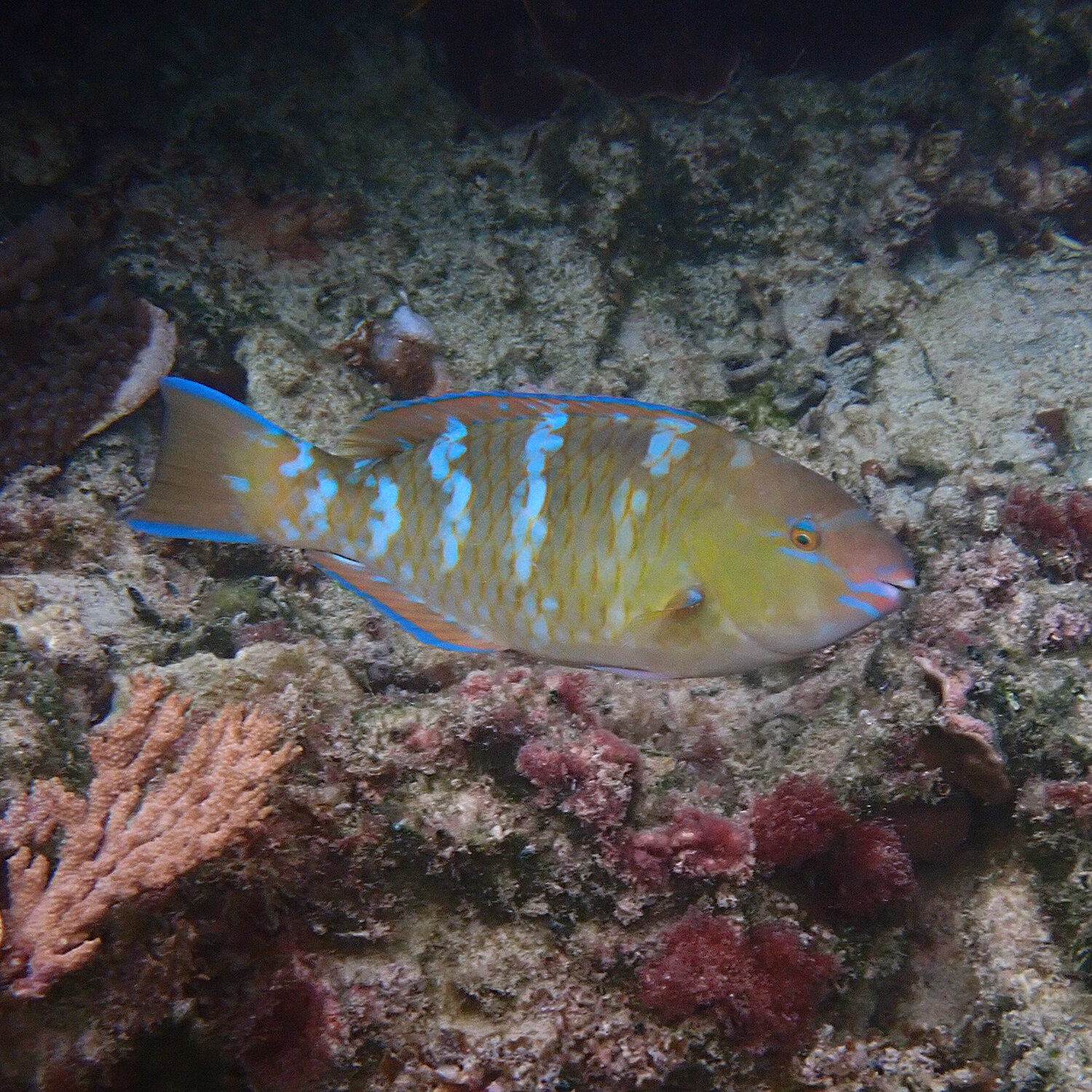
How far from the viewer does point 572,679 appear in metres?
3.11

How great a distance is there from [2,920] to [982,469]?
482 centimetres

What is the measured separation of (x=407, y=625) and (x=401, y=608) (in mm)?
82

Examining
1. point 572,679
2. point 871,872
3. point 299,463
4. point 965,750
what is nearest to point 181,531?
point 299,463

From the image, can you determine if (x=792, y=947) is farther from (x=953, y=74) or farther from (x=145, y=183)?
(x=953, y=74)

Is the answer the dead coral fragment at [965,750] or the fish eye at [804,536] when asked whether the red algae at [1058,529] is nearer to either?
the dead coral fragment at [965,750]

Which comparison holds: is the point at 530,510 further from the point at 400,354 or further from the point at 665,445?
the point at 400,354

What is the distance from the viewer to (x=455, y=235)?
5566 millimetres

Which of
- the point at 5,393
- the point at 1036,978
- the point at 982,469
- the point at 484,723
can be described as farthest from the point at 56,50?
the point at 1036,978

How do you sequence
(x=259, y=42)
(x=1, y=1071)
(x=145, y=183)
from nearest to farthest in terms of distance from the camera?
(x=1, y=1071)
(x=145, y=183)
(x=259, y=42)

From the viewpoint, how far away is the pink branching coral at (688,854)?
8.66 ft

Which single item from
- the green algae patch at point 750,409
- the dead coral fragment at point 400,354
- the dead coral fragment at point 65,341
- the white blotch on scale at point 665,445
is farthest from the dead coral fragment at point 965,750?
the dead coral fragment at point 65,341

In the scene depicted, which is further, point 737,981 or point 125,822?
point 737,981

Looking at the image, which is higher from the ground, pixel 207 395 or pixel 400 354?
pixel 400 354

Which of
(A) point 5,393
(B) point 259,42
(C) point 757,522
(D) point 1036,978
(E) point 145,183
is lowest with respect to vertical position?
(D) point 1036,978
